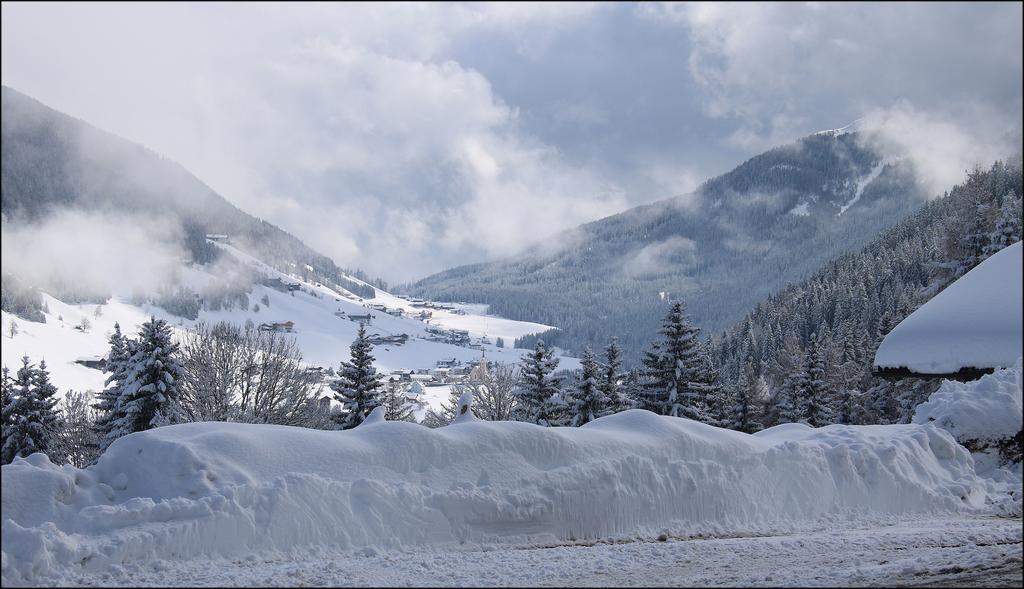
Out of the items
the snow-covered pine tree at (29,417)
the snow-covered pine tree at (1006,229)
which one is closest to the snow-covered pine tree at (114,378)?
the snow-covered pine tree at (29,417)

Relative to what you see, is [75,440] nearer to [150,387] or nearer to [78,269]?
[150,387]

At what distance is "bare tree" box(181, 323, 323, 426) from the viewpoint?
33.0 metres

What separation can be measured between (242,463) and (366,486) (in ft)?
5.48

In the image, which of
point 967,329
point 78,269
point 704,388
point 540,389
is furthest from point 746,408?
point 78,269

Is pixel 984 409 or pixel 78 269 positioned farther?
pixel 78 269

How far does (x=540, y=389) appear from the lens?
32.1 meters

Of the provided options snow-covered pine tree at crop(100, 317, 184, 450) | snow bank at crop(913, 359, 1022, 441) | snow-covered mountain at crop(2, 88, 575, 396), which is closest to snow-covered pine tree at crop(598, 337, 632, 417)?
snow bank at crop(913, 359, 1022, 441)

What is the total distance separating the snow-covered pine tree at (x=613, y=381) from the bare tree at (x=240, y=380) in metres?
17.1

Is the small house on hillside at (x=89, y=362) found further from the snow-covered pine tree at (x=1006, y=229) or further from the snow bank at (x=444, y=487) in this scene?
the snow-covered pine tree at (x=1006, y=229)

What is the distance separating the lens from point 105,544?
7090 mm

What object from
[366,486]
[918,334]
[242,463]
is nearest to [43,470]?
[242,463]

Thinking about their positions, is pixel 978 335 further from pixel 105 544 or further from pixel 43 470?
pixel 43 470

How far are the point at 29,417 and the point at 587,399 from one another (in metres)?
24.5

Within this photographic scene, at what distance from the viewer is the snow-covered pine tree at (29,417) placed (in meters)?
28.8
